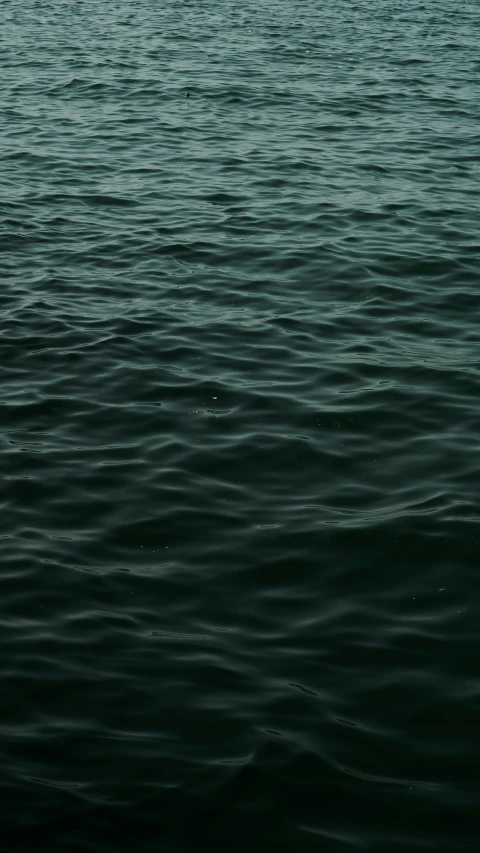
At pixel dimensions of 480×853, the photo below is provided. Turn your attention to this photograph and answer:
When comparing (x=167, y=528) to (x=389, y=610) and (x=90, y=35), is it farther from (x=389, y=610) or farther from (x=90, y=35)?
(x=90, y=35)

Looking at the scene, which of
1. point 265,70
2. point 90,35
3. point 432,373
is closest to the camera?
point 432,373

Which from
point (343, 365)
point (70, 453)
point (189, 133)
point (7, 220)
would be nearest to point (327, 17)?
point (189, 133)

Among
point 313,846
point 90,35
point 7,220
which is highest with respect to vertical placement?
point 90,35

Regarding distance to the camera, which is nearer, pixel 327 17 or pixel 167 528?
pixel 167 528

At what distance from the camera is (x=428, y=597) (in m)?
7.48

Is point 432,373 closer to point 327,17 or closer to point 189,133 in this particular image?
point 189,133

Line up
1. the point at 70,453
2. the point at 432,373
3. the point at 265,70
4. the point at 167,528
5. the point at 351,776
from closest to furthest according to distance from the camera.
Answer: the point at 351,776
the point at 167,528
the point at 70,453
the point at 432,373
the point at 265,70

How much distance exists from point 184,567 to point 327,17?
1092 inches

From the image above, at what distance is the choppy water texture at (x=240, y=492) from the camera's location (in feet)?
19.4

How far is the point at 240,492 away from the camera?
8.73m

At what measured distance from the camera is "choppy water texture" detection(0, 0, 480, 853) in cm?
592

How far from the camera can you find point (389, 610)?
7332 millimetres

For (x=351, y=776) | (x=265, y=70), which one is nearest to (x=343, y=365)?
(x=351, y=776)

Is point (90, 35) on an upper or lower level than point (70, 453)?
upper
